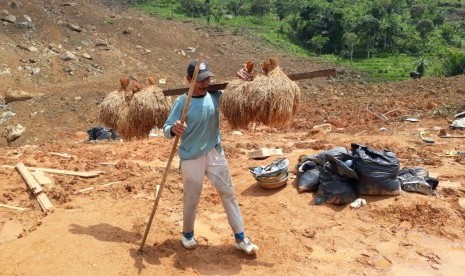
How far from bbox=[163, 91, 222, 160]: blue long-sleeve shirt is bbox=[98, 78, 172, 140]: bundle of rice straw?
93cm

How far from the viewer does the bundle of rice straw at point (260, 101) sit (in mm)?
4359

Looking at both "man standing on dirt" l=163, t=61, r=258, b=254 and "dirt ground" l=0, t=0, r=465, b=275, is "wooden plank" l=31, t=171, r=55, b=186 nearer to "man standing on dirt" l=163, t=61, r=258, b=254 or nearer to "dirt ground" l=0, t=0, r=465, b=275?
"dirt ground" l=0, t=0, r=465, b=275

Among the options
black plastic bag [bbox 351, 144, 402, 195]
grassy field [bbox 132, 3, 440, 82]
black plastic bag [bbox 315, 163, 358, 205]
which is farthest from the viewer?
grassy field [bbox 132, 3, 440, 82]

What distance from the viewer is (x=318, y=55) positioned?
27.4m

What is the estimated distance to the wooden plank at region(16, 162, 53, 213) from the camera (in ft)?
18.5

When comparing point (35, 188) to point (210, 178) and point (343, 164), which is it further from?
point (343, 164)

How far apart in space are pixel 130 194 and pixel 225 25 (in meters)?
25.1

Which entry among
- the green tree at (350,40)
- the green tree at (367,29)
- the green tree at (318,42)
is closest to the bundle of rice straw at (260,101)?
the green tree at (350,40)

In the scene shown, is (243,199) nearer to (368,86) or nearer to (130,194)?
(130,194)

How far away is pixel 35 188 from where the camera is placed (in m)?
6.01

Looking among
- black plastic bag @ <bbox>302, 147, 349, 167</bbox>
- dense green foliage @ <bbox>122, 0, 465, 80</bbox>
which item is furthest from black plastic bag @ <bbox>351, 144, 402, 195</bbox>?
dense green foliage @ <bbox>122, 0, 465, 80</bbox>

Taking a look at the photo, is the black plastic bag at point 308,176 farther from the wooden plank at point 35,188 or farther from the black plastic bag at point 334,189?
the wooden plank at point 35,188

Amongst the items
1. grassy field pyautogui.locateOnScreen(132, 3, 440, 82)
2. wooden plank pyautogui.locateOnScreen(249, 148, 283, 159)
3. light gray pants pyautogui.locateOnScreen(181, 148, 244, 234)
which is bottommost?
grassy field pyautogui.locateOnScreen(132, 3, 440, 82)

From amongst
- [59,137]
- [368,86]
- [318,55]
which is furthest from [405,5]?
[59,137]
